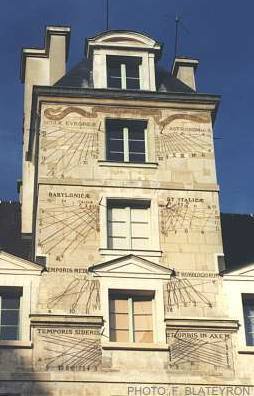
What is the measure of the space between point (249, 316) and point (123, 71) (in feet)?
25.2

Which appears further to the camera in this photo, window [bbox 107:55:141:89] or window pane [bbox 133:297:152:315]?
window [bbox 107:55:141:89]

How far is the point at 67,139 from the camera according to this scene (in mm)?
22375

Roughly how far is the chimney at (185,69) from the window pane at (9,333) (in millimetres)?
10765

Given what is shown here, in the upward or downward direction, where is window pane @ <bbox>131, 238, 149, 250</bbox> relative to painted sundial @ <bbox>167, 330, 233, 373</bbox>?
upward

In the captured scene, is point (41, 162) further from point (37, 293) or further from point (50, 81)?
point (50, 81)

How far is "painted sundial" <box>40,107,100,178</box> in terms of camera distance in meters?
22.0

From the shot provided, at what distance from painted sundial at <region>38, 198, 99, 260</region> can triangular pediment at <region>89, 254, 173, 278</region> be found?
2.64ft

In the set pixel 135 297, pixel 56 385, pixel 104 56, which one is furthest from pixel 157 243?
pixel 104 56

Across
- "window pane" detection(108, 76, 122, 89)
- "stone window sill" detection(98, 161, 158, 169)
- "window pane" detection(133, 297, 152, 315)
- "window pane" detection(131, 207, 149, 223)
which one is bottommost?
"window pane" detection(133, 297, 152, 315)

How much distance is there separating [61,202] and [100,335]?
11.6 ft

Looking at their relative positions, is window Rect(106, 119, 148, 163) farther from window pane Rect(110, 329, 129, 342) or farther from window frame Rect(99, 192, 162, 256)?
window pane Rect(110, 329, 129, 342)

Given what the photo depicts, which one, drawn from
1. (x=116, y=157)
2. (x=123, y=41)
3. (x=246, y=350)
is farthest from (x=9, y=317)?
(x=123, y=41)

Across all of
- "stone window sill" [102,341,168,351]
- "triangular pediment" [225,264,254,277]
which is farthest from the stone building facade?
"triangular pediment" [225,264,254,277]

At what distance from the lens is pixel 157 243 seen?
2102cm
